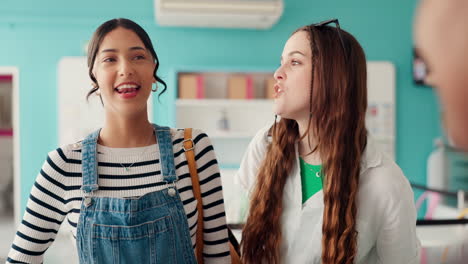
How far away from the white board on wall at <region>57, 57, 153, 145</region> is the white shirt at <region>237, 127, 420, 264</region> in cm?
334

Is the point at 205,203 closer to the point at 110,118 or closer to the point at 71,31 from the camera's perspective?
the point at 110,118

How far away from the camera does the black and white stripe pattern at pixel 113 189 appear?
47.3 inches

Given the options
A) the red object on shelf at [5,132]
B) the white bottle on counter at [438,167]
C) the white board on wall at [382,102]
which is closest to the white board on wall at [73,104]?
the red object on shelf at [5,132]

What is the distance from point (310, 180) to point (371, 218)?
25cm

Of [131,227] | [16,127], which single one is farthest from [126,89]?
[16,127]

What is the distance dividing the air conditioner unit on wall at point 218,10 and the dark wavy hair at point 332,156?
2.86m

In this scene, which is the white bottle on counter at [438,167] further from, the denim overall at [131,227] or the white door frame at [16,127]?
the white door frame at [16,127]

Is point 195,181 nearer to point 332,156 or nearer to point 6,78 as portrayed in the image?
point 332,156

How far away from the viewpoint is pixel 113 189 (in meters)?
1.23

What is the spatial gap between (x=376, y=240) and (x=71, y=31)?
13.6ft

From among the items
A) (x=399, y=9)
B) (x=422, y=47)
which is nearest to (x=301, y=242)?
(x=422, y=47)

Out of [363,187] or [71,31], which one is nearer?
[363,187]

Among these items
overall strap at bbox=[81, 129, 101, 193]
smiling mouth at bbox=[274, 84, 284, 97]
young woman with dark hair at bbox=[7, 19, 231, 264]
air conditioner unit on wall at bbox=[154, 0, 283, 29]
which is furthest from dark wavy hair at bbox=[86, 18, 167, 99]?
air conditioner unit on wall at bbox=[154, 0, 283, 29]

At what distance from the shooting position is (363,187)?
1506mm
